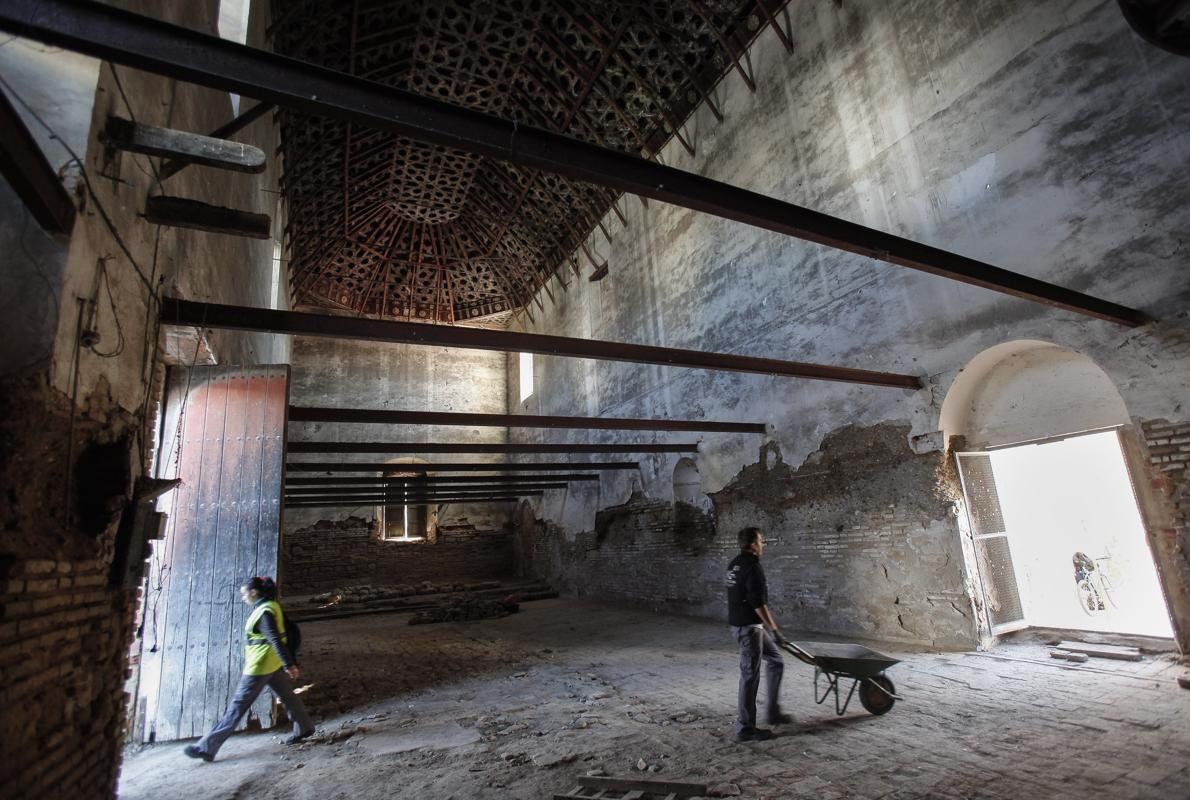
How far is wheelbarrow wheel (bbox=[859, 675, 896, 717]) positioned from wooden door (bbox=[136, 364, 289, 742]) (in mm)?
5043

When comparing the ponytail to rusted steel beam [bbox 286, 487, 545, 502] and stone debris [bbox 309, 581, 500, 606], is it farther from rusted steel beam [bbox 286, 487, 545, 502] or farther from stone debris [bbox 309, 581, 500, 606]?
stone debris [bbox 309, 581, 500, 606]

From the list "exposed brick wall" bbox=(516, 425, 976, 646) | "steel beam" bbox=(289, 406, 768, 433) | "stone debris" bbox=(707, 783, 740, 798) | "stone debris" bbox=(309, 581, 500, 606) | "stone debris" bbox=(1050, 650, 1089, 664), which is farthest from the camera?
"stone debris" bbox=(309, 581, 500, 606)

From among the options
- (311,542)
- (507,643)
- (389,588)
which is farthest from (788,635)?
(311,542)

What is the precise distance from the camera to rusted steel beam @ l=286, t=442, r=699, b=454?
7.92m

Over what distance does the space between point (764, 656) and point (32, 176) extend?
16.9 ft

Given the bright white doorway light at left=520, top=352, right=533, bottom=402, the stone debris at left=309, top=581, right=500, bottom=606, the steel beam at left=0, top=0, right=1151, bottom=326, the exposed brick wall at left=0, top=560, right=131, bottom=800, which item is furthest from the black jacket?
the bright white doorway light at left=520, top=352, right=533, bottom=402

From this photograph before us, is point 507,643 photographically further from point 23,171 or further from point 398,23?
point 398,23

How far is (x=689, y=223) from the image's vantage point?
1177cm

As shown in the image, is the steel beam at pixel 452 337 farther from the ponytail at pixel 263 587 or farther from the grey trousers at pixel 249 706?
the grey trousers at pixel 249 706

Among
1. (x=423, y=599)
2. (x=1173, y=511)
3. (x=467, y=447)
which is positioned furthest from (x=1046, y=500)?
(x=423, y=599)

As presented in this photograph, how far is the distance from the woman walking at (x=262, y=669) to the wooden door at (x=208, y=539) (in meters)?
0.28

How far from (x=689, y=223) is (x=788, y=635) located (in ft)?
25.7

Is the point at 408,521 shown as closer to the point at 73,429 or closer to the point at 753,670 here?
the point at 753,670

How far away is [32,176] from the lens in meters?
2.34
